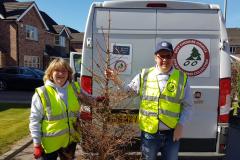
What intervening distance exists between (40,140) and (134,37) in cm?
194

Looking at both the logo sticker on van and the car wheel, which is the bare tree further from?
the car wheel

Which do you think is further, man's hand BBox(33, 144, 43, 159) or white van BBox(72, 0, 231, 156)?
white van BBox(72, 0, 231, 156)

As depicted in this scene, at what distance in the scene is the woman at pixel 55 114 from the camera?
12.9 ft

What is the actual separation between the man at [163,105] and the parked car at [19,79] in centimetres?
1880

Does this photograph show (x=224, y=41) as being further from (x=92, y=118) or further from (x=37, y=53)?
(x=37, y=53)

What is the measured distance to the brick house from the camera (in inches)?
1228

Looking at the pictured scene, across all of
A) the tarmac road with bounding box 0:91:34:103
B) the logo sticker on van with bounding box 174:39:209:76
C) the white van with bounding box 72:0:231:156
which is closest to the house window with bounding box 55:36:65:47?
the tarmac road with bounding box 0:91:34:103

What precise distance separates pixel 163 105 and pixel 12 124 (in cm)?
684

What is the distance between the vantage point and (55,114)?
3955mm

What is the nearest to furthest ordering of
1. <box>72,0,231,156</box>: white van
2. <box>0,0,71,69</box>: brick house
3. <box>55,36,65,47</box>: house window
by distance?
<box>72,0,231,156</box>: white van
<box>0,0,71,69</box>: brick house
<box>55,36,65,47</box>: house window

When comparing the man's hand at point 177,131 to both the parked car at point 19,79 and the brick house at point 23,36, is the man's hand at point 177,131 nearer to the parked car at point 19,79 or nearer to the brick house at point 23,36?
the parked car at point 19,79

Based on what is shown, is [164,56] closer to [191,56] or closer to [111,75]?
[111,75]

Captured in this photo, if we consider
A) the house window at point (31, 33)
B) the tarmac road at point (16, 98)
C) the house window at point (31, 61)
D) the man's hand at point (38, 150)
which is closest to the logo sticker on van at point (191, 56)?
the man's hand at point (38, 150)

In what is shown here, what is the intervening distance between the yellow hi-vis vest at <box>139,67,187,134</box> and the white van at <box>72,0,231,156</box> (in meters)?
0.93
